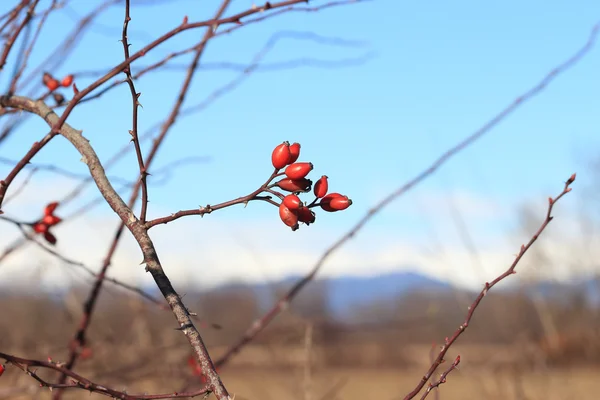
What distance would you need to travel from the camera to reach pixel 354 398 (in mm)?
13094

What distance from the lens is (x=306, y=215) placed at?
2.63 ft

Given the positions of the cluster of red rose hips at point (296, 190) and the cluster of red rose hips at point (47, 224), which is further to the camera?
the cluster of red rose hips at point (47, 224)

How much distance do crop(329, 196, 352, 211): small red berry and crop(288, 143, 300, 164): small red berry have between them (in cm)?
7

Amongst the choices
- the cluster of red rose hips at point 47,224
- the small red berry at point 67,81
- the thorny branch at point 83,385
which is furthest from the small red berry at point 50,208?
the thorny branch at point 83,385

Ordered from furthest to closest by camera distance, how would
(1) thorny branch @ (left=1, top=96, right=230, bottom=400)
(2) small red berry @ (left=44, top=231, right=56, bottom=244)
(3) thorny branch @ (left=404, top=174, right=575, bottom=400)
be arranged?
1. (2) small red berry @ (left=44, top=231, right=56, bottom=244)
2. (3) thorny branch @ (left=404, top=174, right=575, bottom=400)
3. (1) thorny branch @ (left=1, top=96, right=230, bottom=400)

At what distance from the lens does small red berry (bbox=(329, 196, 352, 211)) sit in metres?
0.81

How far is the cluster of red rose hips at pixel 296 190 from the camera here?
2.58ft

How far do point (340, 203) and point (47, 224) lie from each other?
94 cm

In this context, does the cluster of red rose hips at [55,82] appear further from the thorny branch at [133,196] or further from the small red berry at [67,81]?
the thorny branch at [133,196]

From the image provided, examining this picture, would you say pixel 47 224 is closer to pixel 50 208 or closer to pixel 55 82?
pixel 50 208

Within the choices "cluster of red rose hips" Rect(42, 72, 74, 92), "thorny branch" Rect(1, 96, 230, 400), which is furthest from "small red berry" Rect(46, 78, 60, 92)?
"thorny branch" Rect(1, 96, 230, 400)

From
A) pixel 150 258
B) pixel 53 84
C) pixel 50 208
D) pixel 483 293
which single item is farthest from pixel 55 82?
pixel 483 293

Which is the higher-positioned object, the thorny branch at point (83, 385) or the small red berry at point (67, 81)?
the small red berry at point (67, 81)

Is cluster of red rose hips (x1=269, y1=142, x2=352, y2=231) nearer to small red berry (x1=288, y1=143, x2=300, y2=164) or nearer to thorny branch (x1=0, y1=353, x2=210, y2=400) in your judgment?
small red berry (x1=288, y1=143, x2=300, y2=164)
